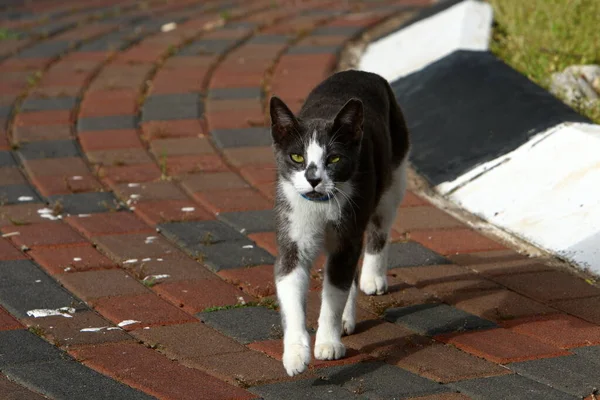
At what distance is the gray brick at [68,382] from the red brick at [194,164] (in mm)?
2605

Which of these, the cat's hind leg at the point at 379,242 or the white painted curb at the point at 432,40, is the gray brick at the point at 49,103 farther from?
the cat's hind leg at the point at 379,242

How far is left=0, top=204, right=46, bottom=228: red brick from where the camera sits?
572 centimetres

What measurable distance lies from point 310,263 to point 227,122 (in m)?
3.22

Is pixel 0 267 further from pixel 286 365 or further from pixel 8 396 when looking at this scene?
pixel 286 365

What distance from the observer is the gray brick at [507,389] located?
386 centimetres

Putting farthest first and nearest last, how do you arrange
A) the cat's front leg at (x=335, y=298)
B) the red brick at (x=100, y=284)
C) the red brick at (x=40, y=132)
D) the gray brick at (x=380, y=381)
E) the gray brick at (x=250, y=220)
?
the red brick at (x=40, y=132) → the gray brick at (x=250, y=220) → the red brick at (x=100, y=284) → the cat's front leg at (x=335, y=298) → the gray brick at (x=380, y=381)

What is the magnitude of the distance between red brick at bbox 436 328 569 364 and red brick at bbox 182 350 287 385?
0.78 metres

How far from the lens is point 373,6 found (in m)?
10.4

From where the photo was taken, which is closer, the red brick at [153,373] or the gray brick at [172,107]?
the red brick at [153,373]

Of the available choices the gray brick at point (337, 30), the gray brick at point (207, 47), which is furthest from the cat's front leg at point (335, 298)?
the gray brick at point (337, 30)

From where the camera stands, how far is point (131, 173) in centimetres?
651

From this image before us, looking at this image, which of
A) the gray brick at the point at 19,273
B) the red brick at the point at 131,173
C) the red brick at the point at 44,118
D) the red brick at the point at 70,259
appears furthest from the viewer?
the red brick at the point at 44,118

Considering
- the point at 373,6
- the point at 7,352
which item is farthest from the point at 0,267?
the point at 373,6

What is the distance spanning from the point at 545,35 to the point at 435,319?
3.75m
